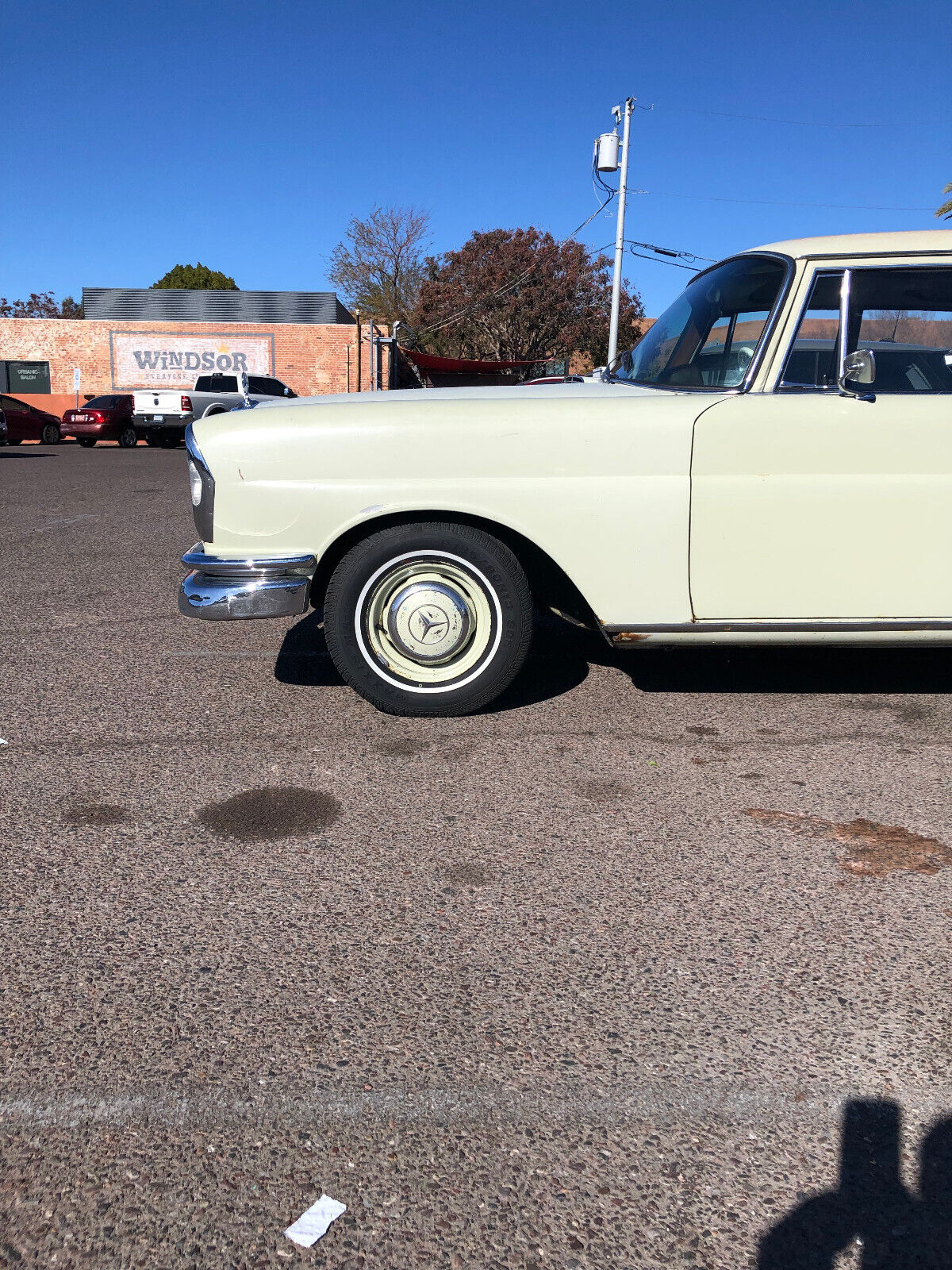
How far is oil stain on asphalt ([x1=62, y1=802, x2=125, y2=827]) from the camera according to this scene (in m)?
2.99

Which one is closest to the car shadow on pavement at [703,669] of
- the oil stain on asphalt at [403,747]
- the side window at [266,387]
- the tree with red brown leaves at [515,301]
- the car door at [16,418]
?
the oil stain on asphalt at [403,747]

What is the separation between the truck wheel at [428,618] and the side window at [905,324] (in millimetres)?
1581

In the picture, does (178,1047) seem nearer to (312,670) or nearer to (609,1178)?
(609,1178)

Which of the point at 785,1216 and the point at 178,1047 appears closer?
the point at 785,1216

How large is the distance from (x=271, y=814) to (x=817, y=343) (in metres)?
2.58

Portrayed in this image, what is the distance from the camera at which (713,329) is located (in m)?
4.05

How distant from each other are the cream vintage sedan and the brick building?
1293 inches

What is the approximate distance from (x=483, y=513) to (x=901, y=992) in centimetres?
211

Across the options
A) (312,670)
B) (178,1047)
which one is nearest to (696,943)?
(178,1047)

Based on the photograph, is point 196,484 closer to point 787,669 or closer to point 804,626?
point 804,626

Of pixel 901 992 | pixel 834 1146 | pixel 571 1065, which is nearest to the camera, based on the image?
pixel 834 1146

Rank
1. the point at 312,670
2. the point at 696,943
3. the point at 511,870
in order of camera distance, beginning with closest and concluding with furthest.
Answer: the point at 696,943 → the point at 511,870 → the point at 312,670

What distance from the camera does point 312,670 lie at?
4594mm

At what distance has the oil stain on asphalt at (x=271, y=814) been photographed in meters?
2.94
